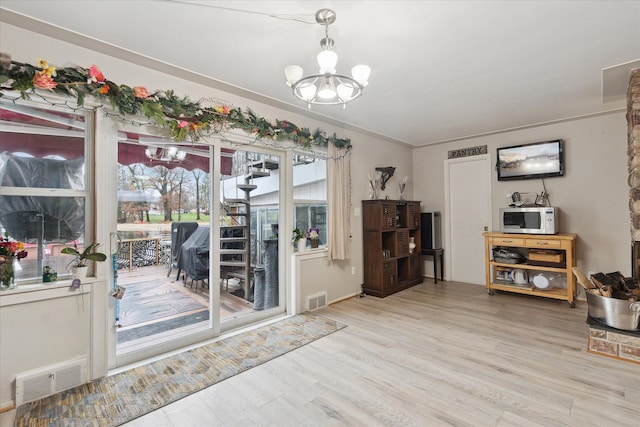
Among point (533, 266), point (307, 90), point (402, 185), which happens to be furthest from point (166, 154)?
point (533, 266)

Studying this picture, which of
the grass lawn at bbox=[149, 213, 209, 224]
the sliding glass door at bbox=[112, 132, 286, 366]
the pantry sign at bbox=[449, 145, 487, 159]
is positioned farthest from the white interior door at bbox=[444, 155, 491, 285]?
the grass lawn at bbox=[149, 213, 209, 224]

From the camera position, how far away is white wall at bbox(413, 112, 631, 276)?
3963 mm

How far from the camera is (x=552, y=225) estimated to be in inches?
160

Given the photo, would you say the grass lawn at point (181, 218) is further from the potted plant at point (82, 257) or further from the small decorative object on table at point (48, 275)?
the small decorative object on table at point (48, 275)

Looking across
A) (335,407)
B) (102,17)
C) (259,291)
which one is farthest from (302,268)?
(102,17)

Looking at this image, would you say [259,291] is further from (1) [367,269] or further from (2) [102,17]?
(2) [102,17]

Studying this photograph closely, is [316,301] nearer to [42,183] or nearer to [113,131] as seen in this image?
[113,131]

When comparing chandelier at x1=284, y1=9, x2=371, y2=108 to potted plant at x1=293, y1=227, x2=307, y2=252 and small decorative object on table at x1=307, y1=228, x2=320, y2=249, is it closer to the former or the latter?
potted plant at x1=293, y1=227, x2=307, y2=252

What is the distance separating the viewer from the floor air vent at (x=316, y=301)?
3880 millimetres

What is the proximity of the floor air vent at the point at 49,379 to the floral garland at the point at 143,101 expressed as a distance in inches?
74.2

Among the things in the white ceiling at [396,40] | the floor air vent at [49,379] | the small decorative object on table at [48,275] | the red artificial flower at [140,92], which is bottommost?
the floor air vent at [49,379]

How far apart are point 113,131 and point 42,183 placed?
625 millimetres

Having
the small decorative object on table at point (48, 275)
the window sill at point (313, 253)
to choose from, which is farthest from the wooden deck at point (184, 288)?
the window sill at point (313, 253)

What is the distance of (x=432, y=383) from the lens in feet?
7.38
